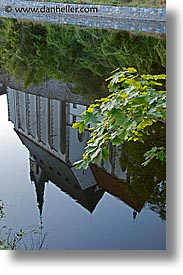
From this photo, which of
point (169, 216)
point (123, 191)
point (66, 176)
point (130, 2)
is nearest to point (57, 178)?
point (66, 176)

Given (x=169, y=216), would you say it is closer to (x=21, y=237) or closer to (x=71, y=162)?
(x=71, y=162)

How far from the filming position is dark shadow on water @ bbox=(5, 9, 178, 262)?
136 cm


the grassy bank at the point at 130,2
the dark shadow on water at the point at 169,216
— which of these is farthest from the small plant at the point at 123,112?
the grassy bank at the point at 130,2

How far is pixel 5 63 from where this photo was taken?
4.73 ft

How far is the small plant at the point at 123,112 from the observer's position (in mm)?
1270

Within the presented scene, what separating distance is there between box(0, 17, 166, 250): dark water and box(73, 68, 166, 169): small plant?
50 mm

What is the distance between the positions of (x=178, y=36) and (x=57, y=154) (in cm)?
46

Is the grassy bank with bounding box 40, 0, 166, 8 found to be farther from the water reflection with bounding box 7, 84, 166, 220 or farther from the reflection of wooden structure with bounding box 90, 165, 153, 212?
the reflection of wooden structure with bounding box 90, 165, 153, 212

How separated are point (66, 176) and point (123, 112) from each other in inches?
10.4

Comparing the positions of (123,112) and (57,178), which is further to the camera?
(57,178)

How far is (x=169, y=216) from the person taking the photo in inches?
53.7

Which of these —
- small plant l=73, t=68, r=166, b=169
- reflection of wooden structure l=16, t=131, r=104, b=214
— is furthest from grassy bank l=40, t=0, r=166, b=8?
reflection of wooden structure l=16, t=131, r=104, b=214
